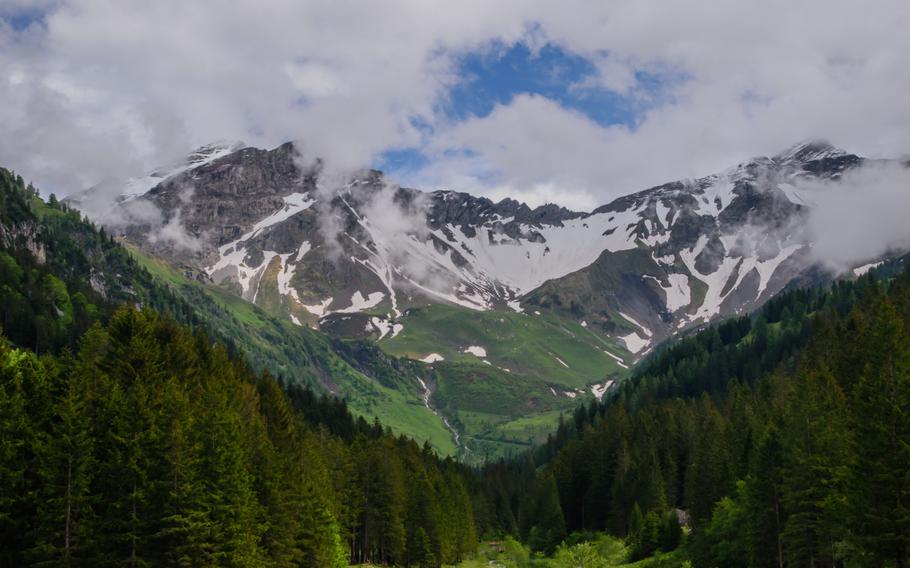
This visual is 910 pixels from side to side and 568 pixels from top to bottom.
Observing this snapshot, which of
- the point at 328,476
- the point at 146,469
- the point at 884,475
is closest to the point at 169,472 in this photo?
the point at 146,469

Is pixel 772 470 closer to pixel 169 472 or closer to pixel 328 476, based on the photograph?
pixel 328 476

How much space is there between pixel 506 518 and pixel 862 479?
123 m

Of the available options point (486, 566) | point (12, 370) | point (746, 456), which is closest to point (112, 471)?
point (12, 370)

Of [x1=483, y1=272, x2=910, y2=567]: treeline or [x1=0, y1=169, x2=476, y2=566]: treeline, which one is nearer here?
[x1=0, y1=169, x2=476, y2=566]: treeline

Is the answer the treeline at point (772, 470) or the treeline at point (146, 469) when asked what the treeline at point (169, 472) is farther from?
Result: the treeline at point (772, 470)

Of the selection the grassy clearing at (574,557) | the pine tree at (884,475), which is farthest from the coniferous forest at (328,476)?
the grassy clearing at (574,557)

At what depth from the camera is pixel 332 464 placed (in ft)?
308

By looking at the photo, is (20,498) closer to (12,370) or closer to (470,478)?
(12,370)

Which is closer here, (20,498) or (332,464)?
(20,498)

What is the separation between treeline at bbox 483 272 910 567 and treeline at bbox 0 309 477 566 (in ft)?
119

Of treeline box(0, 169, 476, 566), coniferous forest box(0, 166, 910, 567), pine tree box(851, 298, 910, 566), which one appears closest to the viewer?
pine tree box(851, 298, 910, 566)

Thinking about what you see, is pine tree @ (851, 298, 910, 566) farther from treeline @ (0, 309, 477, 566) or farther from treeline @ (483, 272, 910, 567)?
treeline @ (0, 309, 477, 566)

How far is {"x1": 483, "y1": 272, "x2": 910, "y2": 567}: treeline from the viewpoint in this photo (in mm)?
47250

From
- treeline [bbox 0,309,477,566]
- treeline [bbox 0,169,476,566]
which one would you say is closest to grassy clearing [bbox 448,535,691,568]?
treeline [bbox 0,169,476,566]
